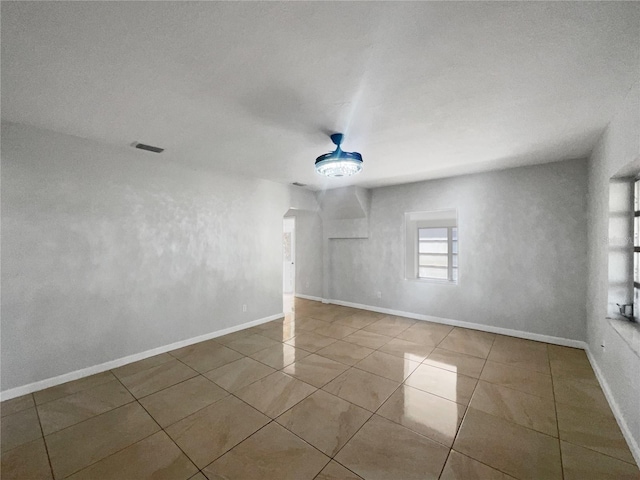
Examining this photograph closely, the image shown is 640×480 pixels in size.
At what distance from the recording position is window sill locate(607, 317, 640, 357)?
6.19 ft

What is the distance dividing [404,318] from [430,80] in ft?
14.4

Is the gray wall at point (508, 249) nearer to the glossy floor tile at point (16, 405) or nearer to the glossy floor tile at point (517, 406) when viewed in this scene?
the glossy floor tile at point (517, 406)

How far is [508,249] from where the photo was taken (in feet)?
13.7

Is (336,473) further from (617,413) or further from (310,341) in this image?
(617,413)

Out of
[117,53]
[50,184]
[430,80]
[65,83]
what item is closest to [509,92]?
[430,80]

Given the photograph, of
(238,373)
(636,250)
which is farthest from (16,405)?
(636,250)

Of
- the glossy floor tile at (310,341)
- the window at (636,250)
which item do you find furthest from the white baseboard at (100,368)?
the window at (636,250)

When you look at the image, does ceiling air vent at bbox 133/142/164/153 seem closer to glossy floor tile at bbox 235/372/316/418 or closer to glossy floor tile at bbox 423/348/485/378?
glossy floor tile at bbox 235/372/316/418

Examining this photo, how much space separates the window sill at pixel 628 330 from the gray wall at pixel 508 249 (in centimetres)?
Answer: 155

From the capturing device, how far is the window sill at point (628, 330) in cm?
189

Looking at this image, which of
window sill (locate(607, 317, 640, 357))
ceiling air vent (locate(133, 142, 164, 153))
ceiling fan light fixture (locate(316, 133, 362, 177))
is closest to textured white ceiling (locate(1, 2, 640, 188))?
ceiling air vent (locate(133, 142, 164, 153))

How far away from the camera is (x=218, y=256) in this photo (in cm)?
430

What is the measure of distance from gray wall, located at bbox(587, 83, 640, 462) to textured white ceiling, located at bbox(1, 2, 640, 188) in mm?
222

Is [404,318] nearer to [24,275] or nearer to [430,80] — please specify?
[430,80]
